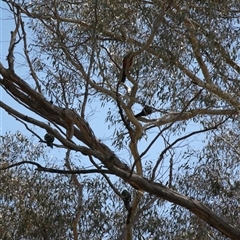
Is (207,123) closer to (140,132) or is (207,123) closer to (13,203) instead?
(140,132)

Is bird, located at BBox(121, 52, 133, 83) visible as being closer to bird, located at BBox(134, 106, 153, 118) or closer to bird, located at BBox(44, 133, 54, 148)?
bird, located at BBox(134, 106, 153, 118)

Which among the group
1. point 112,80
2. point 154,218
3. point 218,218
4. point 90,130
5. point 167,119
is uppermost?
point 112,80

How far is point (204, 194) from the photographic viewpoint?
231 inches

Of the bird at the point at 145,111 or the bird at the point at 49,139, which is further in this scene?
the bird at the point at 145,111

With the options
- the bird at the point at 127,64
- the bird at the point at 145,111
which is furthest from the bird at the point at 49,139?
the bird at the point at 145,111

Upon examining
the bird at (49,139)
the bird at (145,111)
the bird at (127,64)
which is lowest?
the bird at (49,139)

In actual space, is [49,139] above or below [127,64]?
below

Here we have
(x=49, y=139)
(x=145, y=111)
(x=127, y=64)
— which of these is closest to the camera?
(x=49, y=139)

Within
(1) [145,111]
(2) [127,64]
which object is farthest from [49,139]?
(1) [145,111]

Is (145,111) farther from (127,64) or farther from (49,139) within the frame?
(49,139)

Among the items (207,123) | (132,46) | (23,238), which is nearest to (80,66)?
(132,46)

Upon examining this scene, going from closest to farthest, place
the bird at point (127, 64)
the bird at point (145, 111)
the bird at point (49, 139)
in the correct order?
the bird at point (49, 139) → the bird at point (127, 64) → the bird at point (145, 111)

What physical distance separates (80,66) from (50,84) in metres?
0.58

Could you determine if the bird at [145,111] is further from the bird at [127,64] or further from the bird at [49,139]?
the bird at [49,139]
